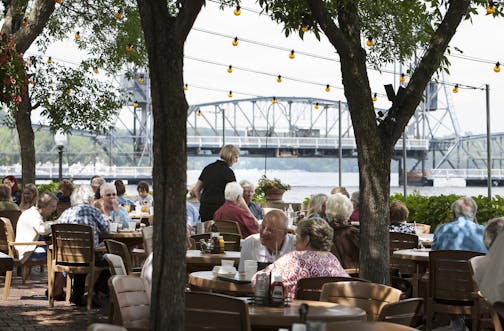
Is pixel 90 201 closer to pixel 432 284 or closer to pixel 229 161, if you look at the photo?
pixel 229 161

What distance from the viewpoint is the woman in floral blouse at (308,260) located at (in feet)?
16.1

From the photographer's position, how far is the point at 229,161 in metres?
9.96

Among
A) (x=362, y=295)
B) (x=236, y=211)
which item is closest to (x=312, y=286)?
(x=362, y=295)

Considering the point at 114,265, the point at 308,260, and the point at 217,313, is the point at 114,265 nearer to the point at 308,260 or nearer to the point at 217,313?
the point at 308,260

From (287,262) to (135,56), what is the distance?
11509mm

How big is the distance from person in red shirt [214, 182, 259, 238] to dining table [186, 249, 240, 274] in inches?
77.6

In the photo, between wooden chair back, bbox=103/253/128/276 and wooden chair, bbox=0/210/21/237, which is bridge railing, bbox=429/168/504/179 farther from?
wooden chair back, bbox=103/253/128/276

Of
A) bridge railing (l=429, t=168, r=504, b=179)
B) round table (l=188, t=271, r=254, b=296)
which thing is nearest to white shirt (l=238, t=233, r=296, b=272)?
round table (l=188, t=271, r=254, b=296)

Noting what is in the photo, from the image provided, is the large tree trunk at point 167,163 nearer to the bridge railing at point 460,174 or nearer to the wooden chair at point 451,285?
the wooden chair at point 451,285

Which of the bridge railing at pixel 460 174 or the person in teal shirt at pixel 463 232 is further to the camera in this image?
the bridge railing at pixel 460 174

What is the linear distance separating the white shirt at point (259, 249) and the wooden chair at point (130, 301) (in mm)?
1721

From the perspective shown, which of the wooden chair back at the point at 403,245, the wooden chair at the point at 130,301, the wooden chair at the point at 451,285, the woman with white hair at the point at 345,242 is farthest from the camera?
the wooden chair back at the point at 403,245

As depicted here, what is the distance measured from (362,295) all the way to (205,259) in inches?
99.0

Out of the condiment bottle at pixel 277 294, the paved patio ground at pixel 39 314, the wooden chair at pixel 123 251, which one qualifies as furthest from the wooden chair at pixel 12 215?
the condiment bottle at pixel 277 294
